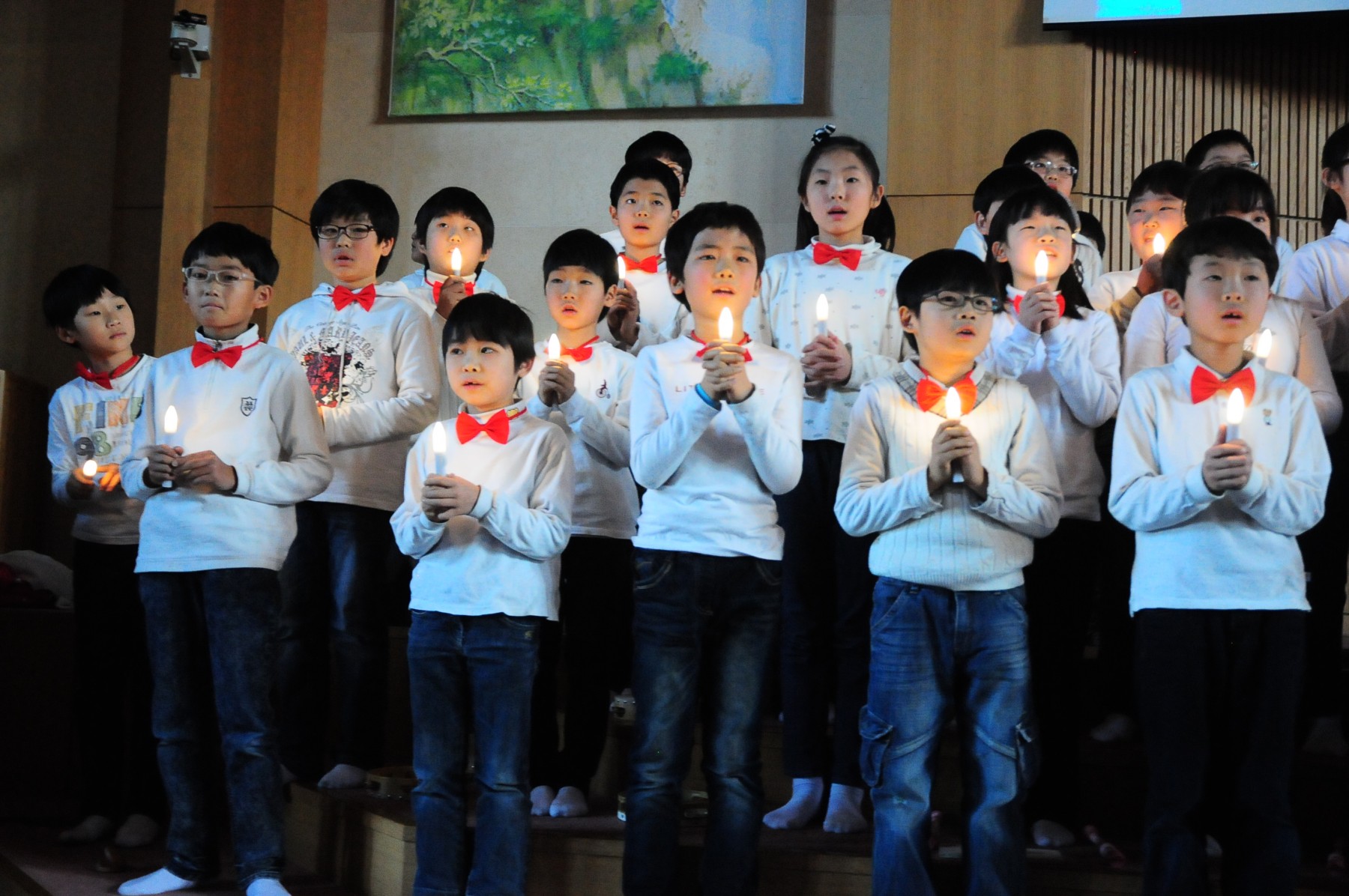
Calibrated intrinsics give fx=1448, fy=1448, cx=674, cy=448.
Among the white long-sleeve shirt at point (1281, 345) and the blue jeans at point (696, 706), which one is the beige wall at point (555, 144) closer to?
the white long-sleeve shirt at point (1281, 345)

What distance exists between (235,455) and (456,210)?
1.25 metres

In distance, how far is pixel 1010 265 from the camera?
11.2 feet

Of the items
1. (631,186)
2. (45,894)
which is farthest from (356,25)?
(45,894)

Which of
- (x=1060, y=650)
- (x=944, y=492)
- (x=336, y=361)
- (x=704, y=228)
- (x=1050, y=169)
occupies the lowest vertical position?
(x=1060, y=650)

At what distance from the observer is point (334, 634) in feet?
12.2

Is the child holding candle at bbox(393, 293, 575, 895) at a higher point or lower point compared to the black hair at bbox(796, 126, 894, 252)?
lower

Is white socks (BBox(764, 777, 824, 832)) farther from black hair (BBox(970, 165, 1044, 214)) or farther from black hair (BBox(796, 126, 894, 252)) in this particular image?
black hair (BBox(970, 165, 1044, 214))

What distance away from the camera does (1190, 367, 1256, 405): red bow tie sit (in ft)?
9.17

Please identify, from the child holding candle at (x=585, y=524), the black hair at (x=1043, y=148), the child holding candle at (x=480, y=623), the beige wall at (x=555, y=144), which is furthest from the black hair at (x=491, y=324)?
the beige wall at (x=555, y=144)

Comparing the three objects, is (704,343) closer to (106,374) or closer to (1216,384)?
(1216,384)

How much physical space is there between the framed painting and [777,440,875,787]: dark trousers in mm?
3339

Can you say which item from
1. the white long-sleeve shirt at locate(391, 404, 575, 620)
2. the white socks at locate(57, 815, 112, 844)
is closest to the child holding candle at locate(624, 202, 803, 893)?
the white long-sleeve shirt at locate(391, 404, 575, 620)

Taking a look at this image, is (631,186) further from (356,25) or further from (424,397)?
(356,25)

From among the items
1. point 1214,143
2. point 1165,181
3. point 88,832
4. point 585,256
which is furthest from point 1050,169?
point 88,832
